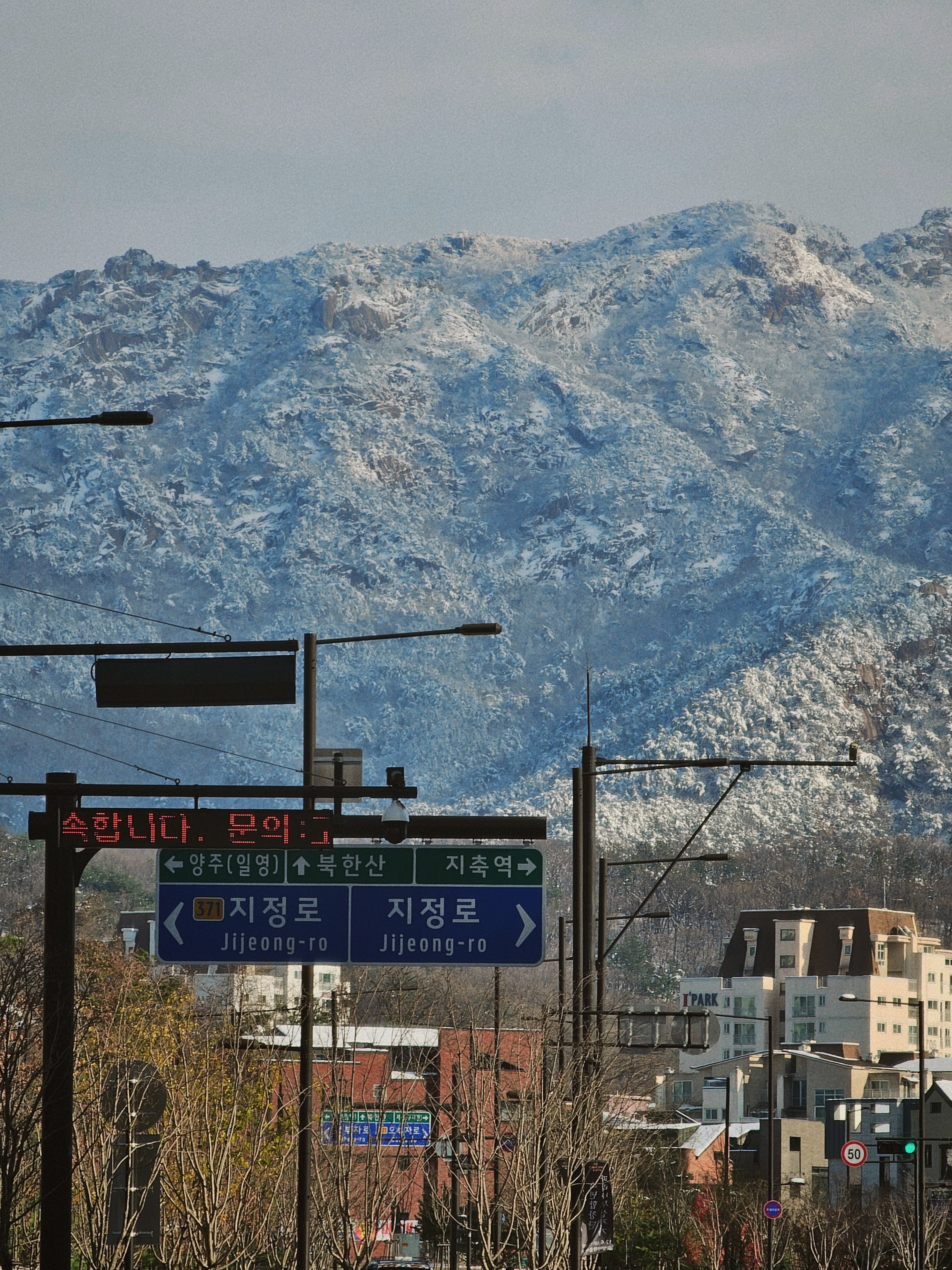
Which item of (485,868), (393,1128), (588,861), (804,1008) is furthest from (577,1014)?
(804,1008)

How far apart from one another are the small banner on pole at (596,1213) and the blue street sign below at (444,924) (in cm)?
718

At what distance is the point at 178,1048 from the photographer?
48531mm

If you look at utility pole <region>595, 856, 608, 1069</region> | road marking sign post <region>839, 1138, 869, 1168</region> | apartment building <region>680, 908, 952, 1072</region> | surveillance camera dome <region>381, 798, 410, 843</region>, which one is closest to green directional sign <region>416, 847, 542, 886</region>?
surveillance camera dome <region>381, 798, 410, 843</region>

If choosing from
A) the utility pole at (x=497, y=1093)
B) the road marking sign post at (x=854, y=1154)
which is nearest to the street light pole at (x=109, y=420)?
the utility pole at (x=497, y=1093)

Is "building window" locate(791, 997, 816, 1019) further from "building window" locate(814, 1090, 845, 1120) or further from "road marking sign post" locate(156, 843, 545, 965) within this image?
"road marking sign post" locate(156, 843, 545, 965)

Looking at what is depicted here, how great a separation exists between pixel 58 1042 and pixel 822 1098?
110258mm

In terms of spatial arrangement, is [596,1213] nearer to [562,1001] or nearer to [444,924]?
[562,1001]

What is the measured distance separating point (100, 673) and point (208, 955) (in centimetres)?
447

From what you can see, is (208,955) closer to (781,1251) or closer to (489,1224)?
(489,1224)

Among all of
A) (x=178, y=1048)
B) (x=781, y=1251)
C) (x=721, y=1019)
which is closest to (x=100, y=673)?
(x=178, y=1048)

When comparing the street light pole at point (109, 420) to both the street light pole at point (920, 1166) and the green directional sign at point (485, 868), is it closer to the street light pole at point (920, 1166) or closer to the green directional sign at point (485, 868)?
the green directional sign at point (485, 868)

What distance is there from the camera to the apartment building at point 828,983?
497 ft

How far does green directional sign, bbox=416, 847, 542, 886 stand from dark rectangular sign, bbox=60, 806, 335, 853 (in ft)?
6.83

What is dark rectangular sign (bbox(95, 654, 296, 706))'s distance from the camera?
75.5 feet
